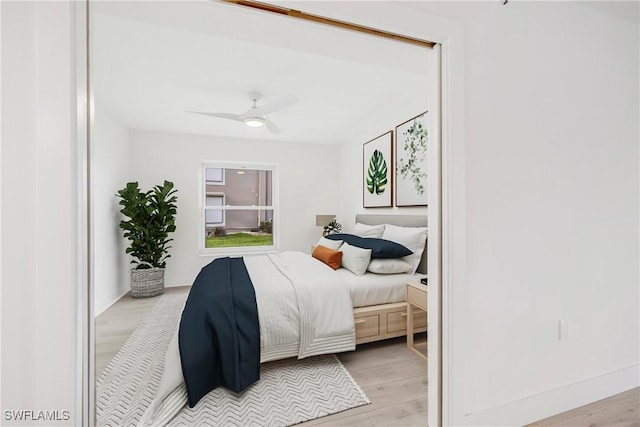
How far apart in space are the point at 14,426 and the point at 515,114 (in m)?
2.45

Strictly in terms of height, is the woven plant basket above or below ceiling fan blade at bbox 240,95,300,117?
below

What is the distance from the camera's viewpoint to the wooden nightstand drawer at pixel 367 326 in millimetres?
2281

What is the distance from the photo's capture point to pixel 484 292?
55.2 inches

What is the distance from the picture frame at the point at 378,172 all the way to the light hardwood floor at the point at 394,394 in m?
1.71

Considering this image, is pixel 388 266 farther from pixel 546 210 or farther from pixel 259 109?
pixel 259 109

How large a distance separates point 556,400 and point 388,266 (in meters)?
1.36

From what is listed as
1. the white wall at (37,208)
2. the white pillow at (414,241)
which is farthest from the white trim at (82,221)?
the white pillow at (414,241)

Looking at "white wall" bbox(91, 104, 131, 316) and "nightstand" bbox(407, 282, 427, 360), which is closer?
"nightstand" bbox(407, 282, 427, 360)

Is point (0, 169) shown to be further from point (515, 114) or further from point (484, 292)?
point (515, 114)

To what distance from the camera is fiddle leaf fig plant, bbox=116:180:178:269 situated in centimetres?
358

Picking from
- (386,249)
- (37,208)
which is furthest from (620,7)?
(37,208)

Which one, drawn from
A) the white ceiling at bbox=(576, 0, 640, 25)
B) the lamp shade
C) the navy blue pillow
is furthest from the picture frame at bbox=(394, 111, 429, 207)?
the lamp shade

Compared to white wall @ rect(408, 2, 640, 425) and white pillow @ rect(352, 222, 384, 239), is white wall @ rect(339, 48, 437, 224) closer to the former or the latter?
white pillow @ rect(352, 222, 384, 239)

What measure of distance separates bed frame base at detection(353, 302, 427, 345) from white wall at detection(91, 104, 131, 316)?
9.80 feet
